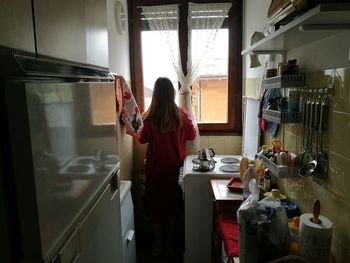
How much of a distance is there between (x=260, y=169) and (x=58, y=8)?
144 centimetres

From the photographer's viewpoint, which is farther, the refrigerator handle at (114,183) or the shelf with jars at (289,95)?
the shelf with jars at (289,95)

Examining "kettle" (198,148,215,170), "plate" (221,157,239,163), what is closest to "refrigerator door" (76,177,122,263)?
"kettle" (198,148,215,170)

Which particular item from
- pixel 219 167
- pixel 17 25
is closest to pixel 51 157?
pixel 17 25

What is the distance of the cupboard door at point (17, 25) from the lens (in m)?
0.43

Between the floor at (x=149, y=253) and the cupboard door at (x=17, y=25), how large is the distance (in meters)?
2.39

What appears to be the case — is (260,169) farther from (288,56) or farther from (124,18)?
(124,18)

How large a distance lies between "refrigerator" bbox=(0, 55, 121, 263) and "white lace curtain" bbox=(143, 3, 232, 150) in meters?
1.95

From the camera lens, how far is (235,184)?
75.5 inches

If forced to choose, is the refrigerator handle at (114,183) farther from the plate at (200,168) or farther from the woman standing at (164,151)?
the woman standing at (164,151)

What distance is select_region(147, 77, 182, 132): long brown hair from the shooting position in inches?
94.0

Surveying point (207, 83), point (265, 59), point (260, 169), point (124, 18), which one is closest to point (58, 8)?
point (260, 169)

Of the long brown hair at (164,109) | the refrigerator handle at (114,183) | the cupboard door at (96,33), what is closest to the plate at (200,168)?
the long brown hair at (164,109)

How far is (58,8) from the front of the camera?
60cm

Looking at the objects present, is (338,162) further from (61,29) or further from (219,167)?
(219,167)
